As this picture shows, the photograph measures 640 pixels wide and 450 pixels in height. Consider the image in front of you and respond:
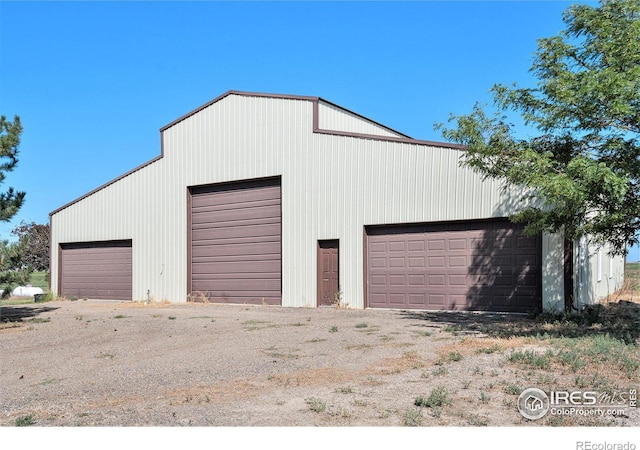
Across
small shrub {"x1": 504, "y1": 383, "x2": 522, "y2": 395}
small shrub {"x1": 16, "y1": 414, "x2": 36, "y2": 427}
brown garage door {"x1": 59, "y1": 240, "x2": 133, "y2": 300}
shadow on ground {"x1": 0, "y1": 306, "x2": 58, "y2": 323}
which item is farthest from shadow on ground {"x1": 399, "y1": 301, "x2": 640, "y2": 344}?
brown garage door {"x1": 59, "y1": 240, "x2": 133, "y2": 300}

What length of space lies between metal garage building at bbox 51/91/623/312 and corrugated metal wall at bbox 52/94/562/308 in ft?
0.14

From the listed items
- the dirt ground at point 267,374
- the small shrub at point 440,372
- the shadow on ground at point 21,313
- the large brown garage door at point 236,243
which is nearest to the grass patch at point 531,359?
the dirt ground at point 267,374

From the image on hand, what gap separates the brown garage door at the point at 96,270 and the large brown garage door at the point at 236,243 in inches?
160

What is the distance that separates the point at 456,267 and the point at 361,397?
34.1 feet

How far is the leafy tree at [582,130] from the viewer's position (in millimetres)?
9718

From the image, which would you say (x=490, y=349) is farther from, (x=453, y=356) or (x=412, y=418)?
(x=412, y=418)

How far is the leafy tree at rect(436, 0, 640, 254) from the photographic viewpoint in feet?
31.9

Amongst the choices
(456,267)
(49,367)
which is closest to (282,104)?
(456,267)

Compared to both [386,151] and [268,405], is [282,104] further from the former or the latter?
[268,405]

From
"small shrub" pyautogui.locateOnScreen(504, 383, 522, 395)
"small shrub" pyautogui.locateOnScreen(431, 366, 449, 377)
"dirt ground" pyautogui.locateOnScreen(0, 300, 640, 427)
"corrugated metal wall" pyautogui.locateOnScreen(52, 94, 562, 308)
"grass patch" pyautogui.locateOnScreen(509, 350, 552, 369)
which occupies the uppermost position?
"corrugated metal wall" pyautogui.locateOnScreen(52, 94, 562, 308)

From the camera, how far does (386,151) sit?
693 inches

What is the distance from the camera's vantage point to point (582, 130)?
425 inches

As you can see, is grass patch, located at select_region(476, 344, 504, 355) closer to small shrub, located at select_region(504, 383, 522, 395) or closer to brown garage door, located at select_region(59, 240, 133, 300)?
small shrub, located at select_region(504, 383, 522, 395)

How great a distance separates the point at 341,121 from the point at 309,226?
4.28 metres
